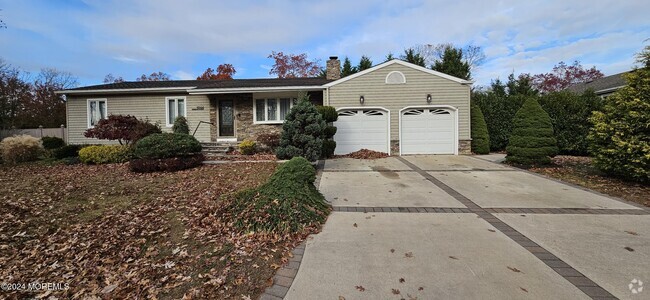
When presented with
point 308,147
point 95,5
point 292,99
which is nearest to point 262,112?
point 292,99

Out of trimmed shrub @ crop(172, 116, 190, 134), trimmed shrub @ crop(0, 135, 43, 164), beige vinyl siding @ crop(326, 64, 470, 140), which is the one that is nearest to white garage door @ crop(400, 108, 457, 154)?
beige vinyl siding @ crop(326, 64, 470, 140)

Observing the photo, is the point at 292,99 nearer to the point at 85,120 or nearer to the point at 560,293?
the point at 85,120

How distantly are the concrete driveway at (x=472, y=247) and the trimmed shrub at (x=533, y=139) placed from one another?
3.06 meters

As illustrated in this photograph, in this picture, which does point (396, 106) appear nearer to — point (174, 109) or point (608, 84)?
point (174, 109)

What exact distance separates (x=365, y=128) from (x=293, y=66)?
1936 centimetres

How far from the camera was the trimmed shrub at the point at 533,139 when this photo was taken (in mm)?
8844

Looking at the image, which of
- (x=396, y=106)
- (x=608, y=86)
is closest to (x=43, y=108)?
(x=396, y=106)

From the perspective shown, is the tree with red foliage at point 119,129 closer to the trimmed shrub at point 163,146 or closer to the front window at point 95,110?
the trimmed shrub at point 163,146

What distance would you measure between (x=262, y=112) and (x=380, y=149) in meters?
5.65

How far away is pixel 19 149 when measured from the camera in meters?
10.5

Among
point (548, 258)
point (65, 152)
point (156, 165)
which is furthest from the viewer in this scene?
point (65, 152)

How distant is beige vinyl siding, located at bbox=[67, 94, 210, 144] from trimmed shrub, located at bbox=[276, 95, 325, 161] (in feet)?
20.8

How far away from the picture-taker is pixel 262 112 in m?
13.4

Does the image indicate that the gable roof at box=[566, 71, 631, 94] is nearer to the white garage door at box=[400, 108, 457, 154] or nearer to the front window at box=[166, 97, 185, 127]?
the white garage door at box=[400, 108, 457, 154]
